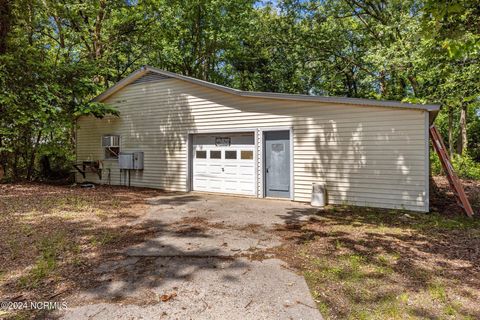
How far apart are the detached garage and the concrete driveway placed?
3385 millimetres

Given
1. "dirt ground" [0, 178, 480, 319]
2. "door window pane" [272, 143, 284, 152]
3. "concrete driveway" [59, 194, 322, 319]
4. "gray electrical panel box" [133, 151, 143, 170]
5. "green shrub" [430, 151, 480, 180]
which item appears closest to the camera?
"concrete driveway" [59, 194, 322, 319]

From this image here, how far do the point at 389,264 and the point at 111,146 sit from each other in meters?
10.9

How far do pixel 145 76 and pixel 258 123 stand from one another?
17.7 ft

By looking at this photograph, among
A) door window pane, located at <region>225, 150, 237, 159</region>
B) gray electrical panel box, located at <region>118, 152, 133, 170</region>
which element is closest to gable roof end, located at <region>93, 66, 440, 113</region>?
door window pane, located at <region>225, 150, 237, 159</region>

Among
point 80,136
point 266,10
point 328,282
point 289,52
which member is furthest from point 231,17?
point 328,282

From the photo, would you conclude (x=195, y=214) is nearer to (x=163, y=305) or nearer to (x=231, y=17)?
(x=163, y=305)

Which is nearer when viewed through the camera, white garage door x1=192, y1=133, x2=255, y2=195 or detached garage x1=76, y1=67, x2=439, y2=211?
detached garage x1=76, y1=67, x2=439, y2=211

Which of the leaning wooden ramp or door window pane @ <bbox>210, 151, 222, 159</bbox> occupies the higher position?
door window pane @ <bbox>210, 151, 222, 159</bbox>

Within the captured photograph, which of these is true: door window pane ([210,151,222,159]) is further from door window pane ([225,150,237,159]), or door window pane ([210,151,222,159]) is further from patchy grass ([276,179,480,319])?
patchy grass ([276,179,480,319])

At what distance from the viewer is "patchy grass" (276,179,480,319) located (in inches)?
107

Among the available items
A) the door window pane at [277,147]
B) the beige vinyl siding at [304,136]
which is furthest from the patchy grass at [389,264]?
the door window pane at [277,147]

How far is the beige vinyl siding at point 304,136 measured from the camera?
22.5 ft

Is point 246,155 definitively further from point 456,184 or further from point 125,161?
point 456,184

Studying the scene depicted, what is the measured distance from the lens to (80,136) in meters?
12.6
